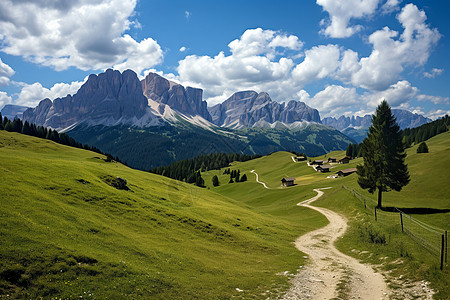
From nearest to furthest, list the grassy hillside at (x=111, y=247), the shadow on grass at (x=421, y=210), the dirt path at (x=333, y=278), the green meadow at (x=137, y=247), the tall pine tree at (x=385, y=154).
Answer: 1. the grassy hillside at (x=111, y=247)
2. the green meadow at (x=137, y=247)
3. the dirt path at (x=333, y=278)
4. the shadow on grass at (x=421, y=210)
5. the tall pine tree at (x=385, y=154)

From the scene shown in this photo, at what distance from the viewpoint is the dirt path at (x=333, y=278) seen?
18045 millimetres

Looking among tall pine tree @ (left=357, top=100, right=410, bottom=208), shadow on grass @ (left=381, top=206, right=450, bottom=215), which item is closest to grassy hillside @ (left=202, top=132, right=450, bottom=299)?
shadow on grass @ (left=381, top=206, right=450, bottom=215)

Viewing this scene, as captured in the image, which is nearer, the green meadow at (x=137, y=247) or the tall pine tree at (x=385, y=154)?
the green meadow at (x=137, y=247)

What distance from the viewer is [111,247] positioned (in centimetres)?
2012

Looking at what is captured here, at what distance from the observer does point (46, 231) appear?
18.3 m

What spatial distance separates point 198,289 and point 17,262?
35.6 ft

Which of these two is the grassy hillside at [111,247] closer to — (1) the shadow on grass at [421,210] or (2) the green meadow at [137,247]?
(2) the green meadow at [137,247]

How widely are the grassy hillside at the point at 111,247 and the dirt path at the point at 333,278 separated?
1619 mm

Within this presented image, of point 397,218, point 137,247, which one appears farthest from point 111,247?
point 397,218

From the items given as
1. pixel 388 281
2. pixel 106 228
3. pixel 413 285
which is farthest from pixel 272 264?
pixel 106 228

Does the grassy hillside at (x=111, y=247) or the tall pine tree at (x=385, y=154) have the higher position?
the tall pine tree at (x=385, y=154)

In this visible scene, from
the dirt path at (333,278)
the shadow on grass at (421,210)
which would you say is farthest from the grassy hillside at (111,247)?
the shadow on grass at (421,210)

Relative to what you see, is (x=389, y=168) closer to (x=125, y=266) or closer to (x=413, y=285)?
(x=413, y=285)

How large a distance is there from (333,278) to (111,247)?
18.6 meters
